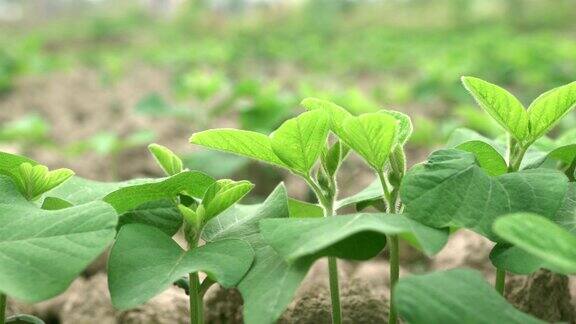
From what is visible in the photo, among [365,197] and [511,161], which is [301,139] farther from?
[511,161]

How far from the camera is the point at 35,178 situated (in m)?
1.06

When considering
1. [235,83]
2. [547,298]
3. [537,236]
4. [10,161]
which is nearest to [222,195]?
[10,161]

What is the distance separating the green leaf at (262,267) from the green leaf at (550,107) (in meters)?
0.39

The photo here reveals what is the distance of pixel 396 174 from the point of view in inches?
40.4

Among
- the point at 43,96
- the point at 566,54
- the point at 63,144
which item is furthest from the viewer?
the point at 43,96

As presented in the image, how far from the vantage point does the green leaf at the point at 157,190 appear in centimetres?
104

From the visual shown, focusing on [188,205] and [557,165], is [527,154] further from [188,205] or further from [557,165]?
[188,205]

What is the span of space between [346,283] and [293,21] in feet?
68.6

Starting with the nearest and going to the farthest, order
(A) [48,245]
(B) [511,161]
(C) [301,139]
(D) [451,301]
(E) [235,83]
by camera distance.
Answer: (D) [451,301] < (A) [48,245] < (C) [301,139] < (B) [511,161] < (E) [235,83]

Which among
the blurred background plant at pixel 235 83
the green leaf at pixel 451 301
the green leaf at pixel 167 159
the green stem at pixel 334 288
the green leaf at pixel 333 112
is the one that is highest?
the green leaf at pixel 333 112

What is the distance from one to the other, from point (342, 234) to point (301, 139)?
0.79 ft

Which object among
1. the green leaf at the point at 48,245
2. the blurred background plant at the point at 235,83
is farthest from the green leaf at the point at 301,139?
the blurred background plant at the point at 235,83

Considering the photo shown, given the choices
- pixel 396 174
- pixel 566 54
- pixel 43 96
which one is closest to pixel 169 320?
pixel 396 174

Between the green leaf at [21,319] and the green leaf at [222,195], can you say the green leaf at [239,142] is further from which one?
the green leaf at [21,319]
